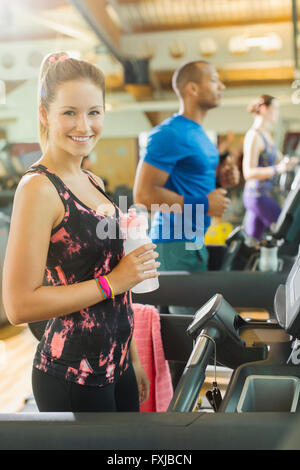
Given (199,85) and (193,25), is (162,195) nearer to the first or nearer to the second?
(199,85)

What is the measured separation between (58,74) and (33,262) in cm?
31

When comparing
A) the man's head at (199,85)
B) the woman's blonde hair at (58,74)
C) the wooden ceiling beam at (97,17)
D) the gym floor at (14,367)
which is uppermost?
the wooden ceiling beam at (97,17)

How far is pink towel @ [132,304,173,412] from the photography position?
1.20 m

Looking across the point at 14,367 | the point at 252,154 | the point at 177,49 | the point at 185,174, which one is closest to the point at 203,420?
the point at 185,174

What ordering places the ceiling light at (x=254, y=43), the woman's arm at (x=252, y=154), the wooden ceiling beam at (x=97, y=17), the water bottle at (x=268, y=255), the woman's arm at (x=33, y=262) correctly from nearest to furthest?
the woman's arm at (x=33, y=262) → the water bottle at (x=268, y=255) → the woman's arm at (x=252, y=154) → the wooden ceiling beam at (x=97, y=17) → the ceiling light at (x=254, y=43)

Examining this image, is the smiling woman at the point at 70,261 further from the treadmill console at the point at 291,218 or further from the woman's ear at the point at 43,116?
the treadmill console at the point at 291,218

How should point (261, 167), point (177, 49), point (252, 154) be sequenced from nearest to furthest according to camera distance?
point (252, 154) < point (261, 167) < point (177, 49)

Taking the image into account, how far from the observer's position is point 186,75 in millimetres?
1534

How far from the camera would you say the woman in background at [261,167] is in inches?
77.1

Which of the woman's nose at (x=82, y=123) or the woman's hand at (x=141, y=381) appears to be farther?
the woman's hand at (x=141, y=381)

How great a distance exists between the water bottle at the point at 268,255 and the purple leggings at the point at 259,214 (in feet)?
1.95

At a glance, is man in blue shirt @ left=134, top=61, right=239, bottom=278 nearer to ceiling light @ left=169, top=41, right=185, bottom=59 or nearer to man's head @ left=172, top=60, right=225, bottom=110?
man's head @ left=172, top=60, right=225, bottom=110

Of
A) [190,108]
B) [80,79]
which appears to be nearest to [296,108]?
[190,108]

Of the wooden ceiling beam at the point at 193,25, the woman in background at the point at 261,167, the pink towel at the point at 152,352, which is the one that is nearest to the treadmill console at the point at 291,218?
the woman in background at the point at 261,167
